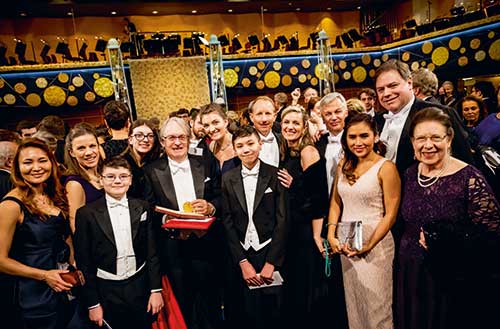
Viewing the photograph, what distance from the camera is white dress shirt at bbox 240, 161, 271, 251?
7.70 feet

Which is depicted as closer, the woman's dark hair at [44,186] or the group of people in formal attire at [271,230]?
the group of people in formal attire at [271,230]

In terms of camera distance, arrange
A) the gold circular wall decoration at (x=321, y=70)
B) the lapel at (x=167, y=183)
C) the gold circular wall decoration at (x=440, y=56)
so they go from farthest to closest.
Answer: the gold circular wall decoration at (x=321, y=70) < the gold circular wall decoration at (x=440, y=56) < the lapel at (x=167, y=183)

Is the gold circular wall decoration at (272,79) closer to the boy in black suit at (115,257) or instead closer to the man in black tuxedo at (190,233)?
the man in black tuxedo at (190,233)

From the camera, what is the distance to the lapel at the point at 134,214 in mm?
2152

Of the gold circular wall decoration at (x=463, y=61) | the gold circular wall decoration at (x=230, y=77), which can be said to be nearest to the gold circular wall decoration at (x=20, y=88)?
the gold circular wall decoration at (x=230, y=77)

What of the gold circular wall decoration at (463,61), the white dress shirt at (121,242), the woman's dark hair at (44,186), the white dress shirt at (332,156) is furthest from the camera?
the gold circular wall decoration at (463,61)

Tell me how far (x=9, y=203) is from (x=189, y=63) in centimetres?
845

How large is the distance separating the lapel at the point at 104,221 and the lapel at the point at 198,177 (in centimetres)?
61

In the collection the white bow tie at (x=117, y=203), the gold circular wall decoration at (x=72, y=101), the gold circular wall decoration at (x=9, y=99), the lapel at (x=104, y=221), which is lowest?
the lapel at (x=104, y=221)

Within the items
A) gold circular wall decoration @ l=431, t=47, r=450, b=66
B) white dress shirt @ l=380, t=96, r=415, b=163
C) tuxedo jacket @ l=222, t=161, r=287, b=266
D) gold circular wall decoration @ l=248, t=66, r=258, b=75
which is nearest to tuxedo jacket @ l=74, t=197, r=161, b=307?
tuxedo jacket @ l=222, t=161, r=287, b=266

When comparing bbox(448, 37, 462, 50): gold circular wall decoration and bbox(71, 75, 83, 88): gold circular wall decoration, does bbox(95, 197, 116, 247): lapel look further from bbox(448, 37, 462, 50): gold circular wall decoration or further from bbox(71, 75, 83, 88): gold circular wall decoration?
bbox(448, 37, 462, 50): gold circular wall decoration

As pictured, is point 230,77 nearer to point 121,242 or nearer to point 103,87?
point 103,87

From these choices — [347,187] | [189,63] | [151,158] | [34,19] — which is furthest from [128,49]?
[347,187]

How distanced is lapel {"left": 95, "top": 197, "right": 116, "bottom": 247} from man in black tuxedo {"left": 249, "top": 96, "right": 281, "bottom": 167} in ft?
4.44
